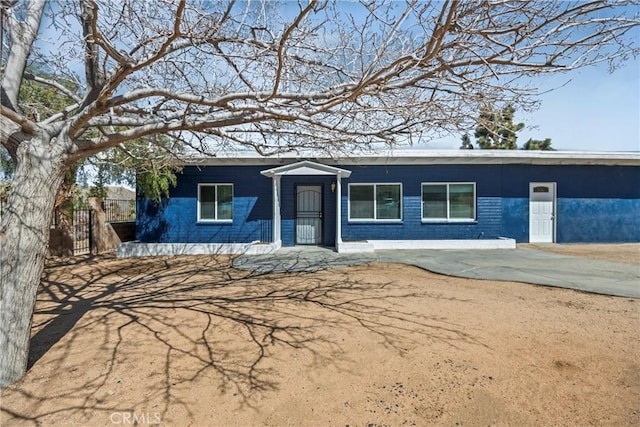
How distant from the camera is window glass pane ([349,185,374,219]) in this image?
11266 millimetres

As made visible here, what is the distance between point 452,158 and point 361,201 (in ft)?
11.2

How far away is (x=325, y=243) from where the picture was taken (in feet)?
36.9

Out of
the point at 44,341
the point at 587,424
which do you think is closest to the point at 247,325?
the point at 44,341

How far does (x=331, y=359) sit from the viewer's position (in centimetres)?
313

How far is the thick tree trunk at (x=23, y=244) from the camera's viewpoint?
2.77 m

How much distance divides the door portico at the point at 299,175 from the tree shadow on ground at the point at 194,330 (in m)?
3.68

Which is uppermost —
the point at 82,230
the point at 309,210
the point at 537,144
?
the point at 537,144

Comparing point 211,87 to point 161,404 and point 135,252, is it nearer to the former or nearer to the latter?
point 161,404

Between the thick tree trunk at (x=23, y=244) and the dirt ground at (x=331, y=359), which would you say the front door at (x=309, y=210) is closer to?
the dirt ground at (x=331, y=359)

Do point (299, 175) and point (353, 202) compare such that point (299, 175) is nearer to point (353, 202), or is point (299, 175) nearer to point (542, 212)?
point (353, 202)

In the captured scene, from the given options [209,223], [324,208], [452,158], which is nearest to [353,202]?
[324,208]

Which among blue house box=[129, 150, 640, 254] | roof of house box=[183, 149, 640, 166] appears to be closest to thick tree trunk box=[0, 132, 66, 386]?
roof of house box=[183, 149, 640, 166]

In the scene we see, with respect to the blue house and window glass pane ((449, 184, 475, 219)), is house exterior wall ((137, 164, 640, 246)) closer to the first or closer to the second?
the blue house

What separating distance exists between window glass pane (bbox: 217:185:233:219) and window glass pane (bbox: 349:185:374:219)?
4.30 meters
